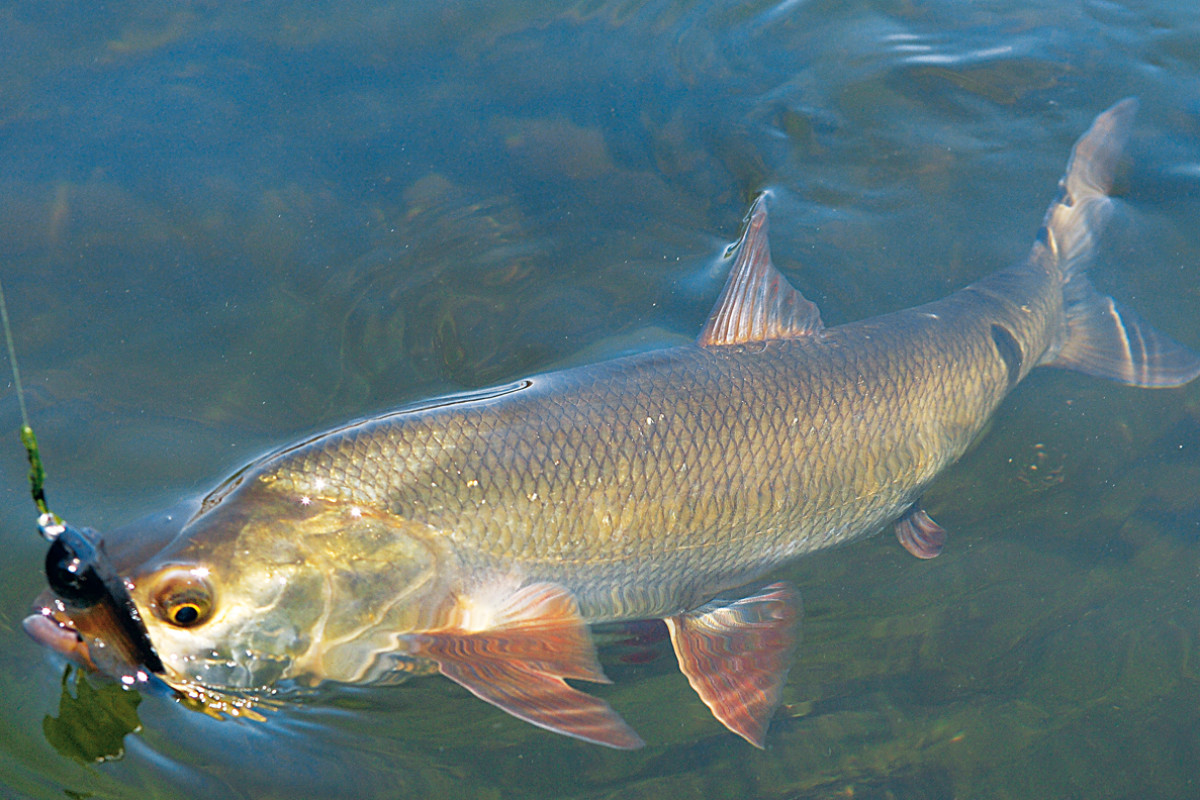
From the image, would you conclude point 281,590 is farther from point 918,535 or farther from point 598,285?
point 918,535

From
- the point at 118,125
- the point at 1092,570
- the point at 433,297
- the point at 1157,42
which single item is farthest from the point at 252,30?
the point at 1157,42

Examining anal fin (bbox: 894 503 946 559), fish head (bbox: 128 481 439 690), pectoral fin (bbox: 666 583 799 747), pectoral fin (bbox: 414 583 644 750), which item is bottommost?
anal fin (bbox: 894 503 946 559)

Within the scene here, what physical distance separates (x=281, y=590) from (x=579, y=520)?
961 mm

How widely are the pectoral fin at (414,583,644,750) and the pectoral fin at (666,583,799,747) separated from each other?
49 cm

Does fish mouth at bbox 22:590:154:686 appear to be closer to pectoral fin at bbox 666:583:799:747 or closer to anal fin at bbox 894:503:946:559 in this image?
pectoral fin at bbox 666:583:799:747

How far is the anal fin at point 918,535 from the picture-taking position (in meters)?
3.90

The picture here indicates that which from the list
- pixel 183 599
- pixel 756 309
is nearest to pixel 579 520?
pixel 756 309

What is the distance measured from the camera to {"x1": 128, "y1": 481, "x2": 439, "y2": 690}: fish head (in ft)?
8.92

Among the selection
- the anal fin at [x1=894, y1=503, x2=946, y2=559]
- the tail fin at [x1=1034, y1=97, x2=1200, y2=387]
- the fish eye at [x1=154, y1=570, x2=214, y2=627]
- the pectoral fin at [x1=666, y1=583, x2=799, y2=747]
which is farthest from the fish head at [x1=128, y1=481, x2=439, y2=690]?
the tail fin at [x1=1034, y1=97, x2=1200, y2=387]

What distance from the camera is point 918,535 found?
392cm

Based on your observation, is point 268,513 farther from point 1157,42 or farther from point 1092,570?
point 1157,42

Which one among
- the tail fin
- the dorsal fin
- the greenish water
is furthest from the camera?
the tail fin

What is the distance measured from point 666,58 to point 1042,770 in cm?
416

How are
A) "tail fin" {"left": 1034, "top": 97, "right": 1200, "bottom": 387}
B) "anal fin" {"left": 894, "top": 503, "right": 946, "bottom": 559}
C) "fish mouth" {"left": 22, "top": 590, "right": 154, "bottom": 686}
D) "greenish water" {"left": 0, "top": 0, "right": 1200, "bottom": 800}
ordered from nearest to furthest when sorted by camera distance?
"fish mouth" {"left": 22, "top": 590, "right": 154, "bottom": 686} → "greenish water" {"left": 0, "top": 0, "right": 1200, "bottom": 800} → "anal fin" {"left": 894, "top": 503, "right": 946, "bottom": 559} → "tail fin" {"left": 1034, "top": 97, "right": 1200, "bottom": 387}
